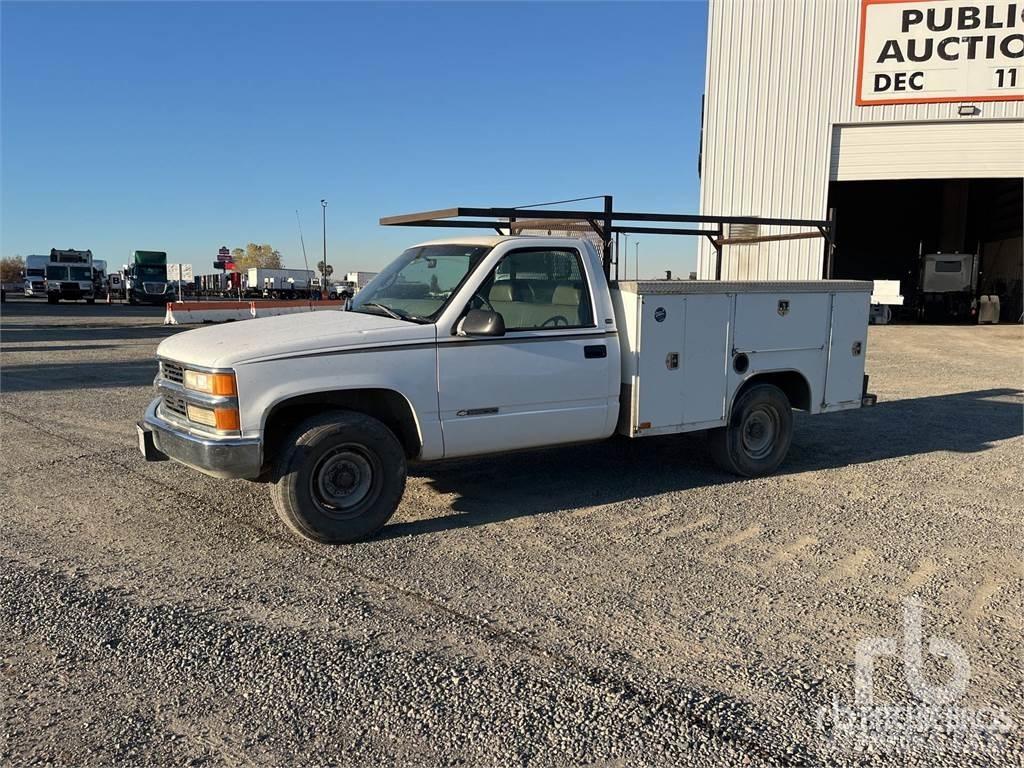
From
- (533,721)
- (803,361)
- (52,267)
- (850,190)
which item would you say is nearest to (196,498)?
(533,721)

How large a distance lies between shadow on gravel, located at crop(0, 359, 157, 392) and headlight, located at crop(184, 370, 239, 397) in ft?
25.6

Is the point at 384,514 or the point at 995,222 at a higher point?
the point at 995,222

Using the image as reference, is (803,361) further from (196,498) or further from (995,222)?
(995,222)

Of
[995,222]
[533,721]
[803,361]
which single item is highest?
[995,222]

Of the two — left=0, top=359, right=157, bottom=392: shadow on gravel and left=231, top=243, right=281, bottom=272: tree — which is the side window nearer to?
left=0, top=359, right=157, bottom=392: shadow on gravel

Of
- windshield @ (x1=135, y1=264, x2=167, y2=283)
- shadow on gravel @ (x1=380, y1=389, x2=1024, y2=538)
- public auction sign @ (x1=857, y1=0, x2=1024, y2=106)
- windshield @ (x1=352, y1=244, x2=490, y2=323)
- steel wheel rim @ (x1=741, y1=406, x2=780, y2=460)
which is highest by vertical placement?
public auction sign @ (x1=857, y1=0, x2=1024, y2=106)

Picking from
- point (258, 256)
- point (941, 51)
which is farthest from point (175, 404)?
point (258, 256)

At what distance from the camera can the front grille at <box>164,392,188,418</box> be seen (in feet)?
16.9

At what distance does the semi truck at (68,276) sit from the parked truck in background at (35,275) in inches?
542

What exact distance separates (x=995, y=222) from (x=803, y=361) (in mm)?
39880

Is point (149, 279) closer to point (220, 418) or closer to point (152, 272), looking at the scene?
point (152, 272)

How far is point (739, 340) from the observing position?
261 inches

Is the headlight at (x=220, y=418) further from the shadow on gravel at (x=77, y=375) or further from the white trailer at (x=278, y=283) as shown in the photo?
the white trailer at (x=278, y=283)

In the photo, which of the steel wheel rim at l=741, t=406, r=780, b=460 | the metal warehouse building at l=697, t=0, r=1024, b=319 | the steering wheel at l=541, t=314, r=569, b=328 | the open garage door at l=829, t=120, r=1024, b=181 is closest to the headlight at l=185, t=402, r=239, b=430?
the steering wheel at l=541, t=314, r=569, b=328
